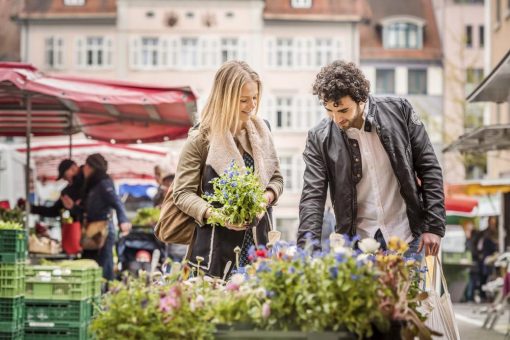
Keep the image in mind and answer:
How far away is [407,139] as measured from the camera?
255 inches

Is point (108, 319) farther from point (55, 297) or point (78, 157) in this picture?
point (78, 157)

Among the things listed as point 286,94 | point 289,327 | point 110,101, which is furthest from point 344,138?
point 286,94

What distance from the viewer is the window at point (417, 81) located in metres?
69.1

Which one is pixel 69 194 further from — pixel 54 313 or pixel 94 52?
pixel 94 52

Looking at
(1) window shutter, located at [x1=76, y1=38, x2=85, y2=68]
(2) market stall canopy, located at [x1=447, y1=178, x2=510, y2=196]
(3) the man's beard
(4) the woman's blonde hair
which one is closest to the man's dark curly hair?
(3) the man's beard

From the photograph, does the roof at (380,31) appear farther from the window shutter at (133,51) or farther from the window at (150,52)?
the window shutter at (133,51)

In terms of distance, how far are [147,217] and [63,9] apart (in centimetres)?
5256

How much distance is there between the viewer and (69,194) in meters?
16.0

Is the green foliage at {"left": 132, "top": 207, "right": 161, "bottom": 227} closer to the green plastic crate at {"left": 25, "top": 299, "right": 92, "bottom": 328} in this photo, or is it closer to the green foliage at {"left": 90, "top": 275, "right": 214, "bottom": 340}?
the green plastic crate at {"left": 25, "top": 299, "right": 92, "bottom": 328}

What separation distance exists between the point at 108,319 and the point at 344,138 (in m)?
2.28

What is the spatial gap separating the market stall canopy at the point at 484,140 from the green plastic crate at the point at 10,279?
8.50 m

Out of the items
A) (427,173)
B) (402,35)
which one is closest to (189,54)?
(402,35)

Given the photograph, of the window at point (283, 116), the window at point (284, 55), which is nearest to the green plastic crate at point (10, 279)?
the window at point (283, 116)

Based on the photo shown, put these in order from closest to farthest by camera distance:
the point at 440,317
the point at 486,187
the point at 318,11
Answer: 1. the point at 440,317
2. the point at 486,187
3. the point at 318,11
